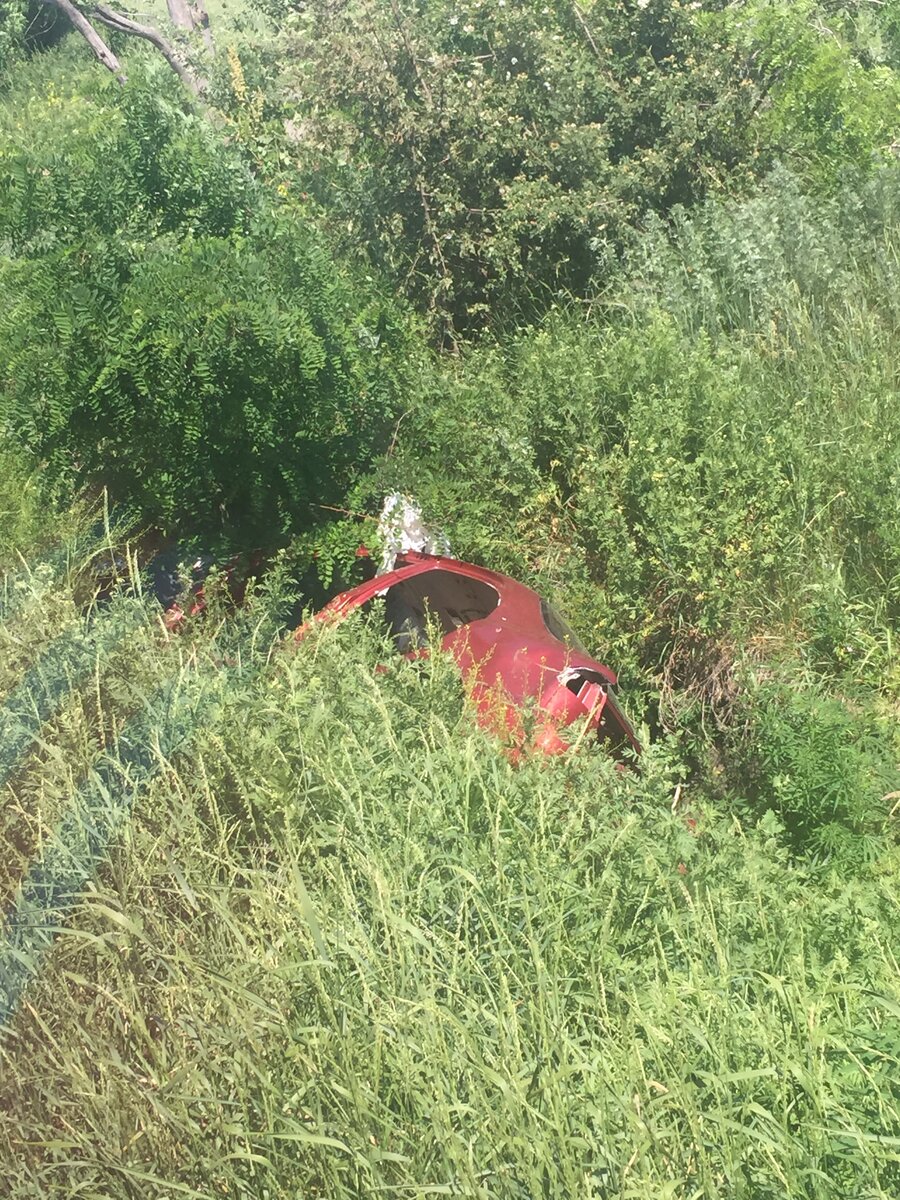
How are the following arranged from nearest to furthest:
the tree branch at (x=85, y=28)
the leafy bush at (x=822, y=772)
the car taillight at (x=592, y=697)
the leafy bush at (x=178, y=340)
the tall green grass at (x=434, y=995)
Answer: the tall green grass at (x=434, y=995), the leafy bush at (x=822, y=772), the car taillight at (x=592, y=697), the leafy bush at (x=178, y=340), the tree branch at (x=85, y=28)

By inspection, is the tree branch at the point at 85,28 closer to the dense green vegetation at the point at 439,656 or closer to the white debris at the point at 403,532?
the dense green vegetation at the point at 439,656

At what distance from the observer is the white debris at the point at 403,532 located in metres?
5.37

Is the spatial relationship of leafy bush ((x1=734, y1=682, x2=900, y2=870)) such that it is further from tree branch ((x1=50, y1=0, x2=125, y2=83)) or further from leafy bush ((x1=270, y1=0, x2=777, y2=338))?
tree branch ((x1=50, y1=0, x2=125, y2=83))

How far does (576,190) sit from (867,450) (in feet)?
10.3

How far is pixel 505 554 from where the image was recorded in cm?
563

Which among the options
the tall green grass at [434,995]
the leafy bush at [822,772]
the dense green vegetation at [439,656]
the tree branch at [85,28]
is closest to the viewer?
the tall green grass at [434,995]

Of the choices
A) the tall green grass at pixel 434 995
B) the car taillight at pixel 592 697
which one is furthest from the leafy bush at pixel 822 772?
the car taillight at pixel 592 697

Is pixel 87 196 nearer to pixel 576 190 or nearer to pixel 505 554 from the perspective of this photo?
pixel 505 554

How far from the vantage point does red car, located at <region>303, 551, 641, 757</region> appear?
12.6ft

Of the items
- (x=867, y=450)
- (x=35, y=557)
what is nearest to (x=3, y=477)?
(x=35, y=557)

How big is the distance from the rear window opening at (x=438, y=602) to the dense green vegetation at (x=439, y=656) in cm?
47

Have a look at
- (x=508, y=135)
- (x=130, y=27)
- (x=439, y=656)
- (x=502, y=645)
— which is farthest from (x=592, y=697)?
(x=130, y=27)

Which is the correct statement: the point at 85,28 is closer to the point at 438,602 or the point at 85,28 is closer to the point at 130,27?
the point at 130,27

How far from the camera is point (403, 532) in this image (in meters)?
5.49
